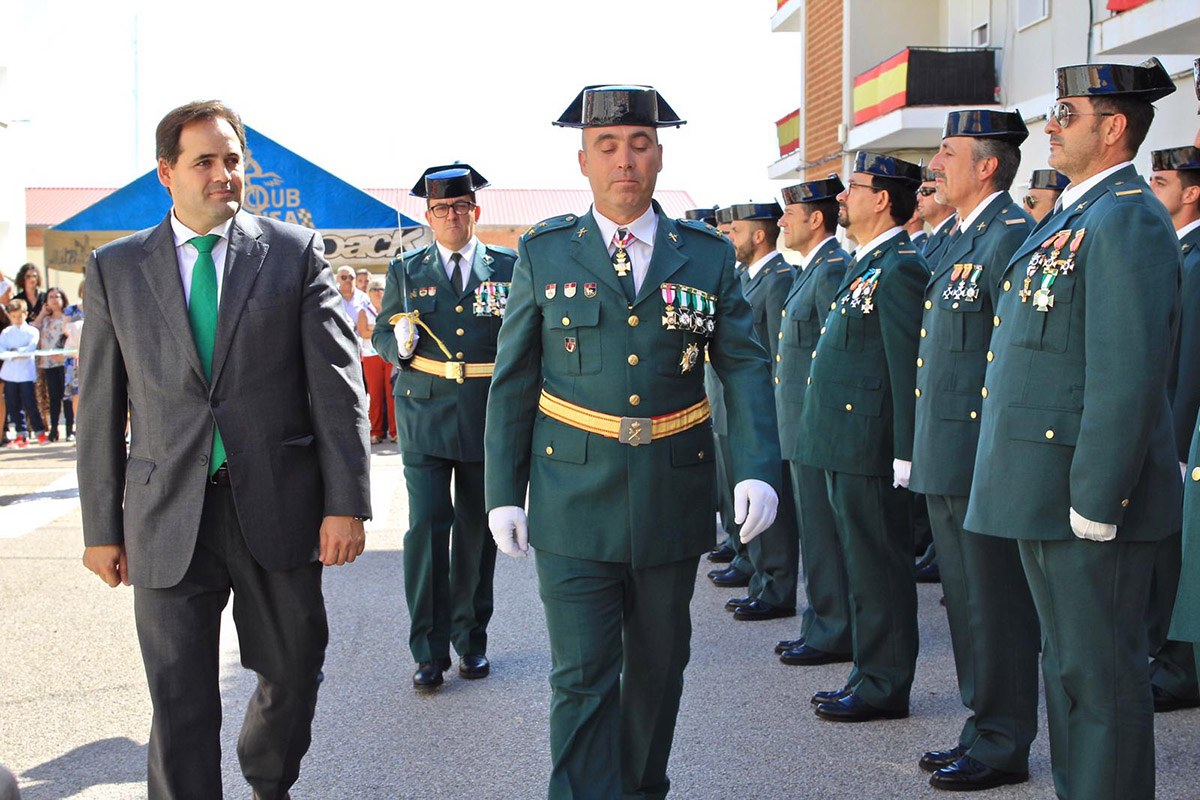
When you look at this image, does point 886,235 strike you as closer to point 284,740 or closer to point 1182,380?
point 1182,380

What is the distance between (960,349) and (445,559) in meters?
2.62

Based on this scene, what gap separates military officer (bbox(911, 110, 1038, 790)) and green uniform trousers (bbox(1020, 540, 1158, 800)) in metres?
0.78

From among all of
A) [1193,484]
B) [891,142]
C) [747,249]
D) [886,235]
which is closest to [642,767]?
[1193,484]

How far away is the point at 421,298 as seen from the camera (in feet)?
20.9

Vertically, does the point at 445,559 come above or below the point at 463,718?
above

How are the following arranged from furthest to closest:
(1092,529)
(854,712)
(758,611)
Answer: (758,611), (854,712), (1092,529)

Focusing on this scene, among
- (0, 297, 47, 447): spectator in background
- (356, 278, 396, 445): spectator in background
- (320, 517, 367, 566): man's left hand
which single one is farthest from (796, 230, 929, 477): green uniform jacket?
(0, 297, 47, 447): spectator in background

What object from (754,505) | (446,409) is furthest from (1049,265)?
(446,409)

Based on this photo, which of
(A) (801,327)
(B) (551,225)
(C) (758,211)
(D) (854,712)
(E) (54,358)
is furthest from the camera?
(E) (54,358)

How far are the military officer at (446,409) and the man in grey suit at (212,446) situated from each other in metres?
2.06

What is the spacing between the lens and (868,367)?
571cm

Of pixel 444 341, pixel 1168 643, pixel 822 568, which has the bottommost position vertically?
pixel 1168 643

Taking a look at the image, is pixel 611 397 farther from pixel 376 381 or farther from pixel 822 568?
pixel 376 381

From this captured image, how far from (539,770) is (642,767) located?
3.26 feet
